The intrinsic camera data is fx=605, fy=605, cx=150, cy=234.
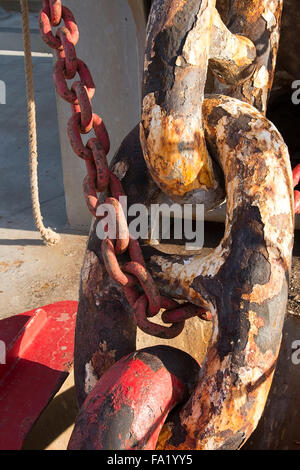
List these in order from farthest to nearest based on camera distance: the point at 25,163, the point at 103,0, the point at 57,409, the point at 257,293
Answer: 1. the point at 25,163
2. the point at 103,0
3. the point at 57,409
4. the point at 257,293

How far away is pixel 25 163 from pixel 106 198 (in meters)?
2.28

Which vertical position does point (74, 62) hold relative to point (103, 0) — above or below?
below

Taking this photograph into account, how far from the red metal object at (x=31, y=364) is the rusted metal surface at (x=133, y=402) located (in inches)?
20.1

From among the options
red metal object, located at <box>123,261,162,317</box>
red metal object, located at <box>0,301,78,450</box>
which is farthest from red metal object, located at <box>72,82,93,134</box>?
red metal object, located at <box>0,301,78,450</box>

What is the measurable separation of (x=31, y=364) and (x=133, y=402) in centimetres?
75

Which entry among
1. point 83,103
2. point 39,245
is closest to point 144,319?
point 83,103

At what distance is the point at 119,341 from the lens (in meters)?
1.13

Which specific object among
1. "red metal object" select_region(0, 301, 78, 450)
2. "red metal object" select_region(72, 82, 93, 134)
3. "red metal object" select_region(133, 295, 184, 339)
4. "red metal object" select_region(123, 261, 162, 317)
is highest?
"red metal object" select_region(72, 82, 93, 134)

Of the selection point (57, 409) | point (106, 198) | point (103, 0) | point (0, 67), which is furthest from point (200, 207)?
point (0, 67)

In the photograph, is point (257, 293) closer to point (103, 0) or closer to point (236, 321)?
point (236, 321)

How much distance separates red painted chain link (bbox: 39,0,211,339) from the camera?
99cm

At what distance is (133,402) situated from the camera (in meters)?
0.95

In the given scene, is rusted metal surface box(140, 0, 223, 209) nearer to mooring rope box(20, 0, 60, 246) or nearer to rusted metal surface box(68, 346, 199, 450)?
rusted metal surface box(68, 346, 199, 450)

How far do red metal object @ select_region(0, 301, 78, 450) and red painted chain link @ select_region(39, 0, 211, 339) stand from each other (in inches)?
23.5
